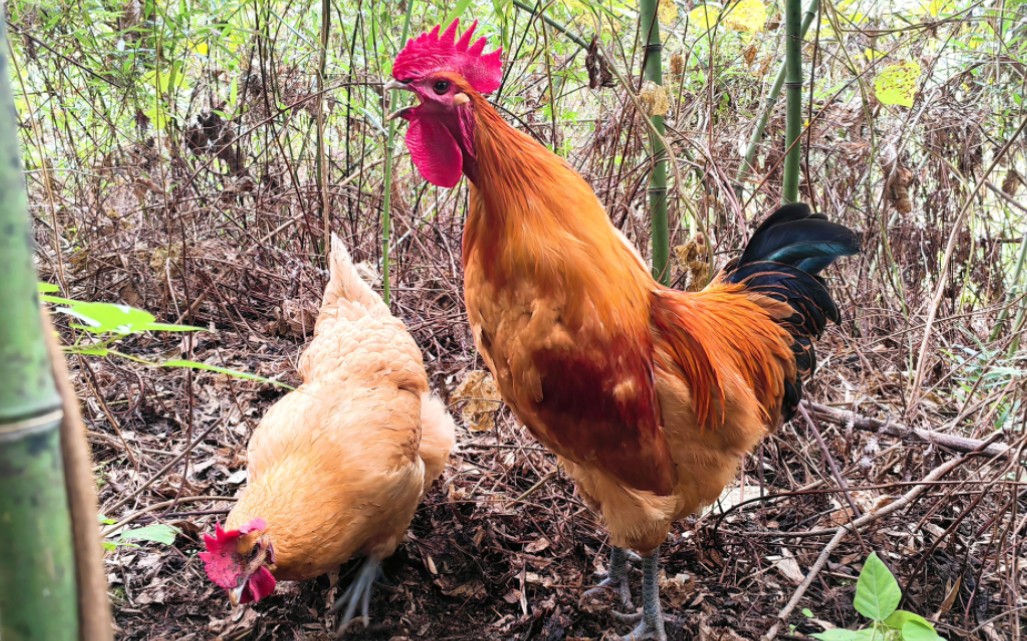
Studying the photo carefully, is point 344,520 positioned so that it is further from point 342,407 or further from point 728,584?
point 728,584

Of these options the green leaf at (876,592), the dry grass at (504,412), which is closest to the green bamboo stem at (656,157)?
the dry grass at (504,412)

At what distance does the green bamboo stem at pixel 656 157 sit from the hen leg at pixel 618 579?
1353 millimetres

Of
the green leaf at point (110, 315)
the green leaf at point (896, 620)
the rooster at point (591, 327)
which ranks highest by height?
the green leaf at point (110, 315)

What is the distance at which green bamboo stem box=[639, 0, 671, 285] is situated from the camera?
9.05ft

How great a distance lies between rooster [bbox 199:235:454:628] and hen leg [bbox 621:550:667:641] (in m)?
1.10

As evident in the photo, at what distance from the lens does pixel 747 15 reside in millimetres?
3395

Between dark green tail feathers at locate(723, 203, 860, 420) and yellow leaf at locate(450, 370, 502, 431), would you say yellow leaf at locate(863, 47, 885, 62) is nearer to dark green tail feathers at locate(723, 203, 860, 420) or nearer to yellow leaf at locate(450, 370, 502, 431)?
dark green tail feathers at locate(723, 203, 860, 420)

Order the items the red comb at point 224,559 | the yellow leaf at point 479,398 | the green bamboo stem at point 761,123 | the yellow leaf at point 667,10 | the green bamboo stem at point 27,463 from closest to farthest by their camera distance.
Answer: the green bamboo stem at point 27,463
the red comb at point 224,559
the yellow leaf at point 667,10
the yellow leaf at point 479,398
the green bamboo stem at point 761,123

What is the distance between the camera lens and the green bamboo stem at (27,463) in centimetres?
53

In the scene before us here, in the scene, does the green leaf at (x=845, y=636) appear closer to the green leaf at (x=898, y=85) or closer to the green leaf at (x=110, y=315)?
the green leaf at (x=110, y=315)

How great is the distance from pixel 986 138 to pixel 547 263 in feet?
11.4

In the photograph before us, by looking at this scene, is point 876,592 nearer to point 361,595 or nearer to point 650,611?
point 650,611

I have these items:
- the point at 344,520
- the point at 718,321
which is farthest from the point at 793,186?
the point at 344,520

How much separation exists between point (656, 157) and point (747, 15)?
1.10 metres
